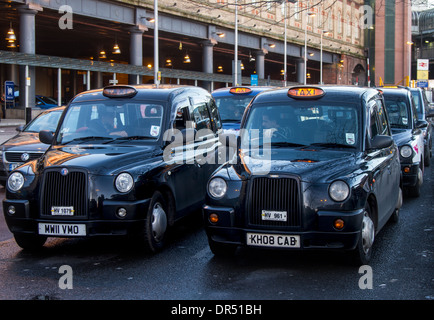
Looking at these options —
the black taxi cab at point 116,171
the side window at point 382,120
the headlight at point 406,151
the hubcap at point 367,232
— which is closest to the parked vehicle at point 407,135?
the headlight at point 406,151

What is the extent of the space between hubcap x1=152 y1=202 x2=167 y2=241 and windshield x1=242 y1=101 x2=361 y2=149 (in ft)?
4.34

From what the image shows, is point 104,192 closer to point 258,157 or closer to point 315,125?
point 258,157

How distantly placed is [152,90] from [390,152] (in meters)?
3.39

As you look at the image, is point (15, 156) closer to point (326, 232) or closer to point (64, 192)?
point (64, 192)

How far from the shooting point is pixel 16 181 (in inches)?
285

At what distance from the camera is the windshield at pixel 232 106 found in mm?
14312

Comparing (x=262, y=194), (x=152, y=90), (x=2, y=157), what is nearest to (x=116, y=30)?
(x=2, y=157)

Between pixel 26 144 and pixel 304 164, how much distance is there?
8.05 meters

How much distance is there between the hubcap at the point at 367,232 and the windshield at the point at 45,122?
30.0 feet

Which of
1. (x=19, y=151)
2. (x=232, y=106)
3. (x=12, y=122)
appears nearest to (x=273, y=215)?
(x=19, y=151)

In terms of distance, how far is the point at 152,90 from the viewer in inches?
340

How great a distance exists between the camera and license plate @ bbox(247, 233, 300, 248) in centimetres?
621

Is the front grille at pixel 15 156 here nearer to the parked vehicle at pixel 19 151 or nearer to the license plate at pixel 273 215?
the parked vehicle at pixel 19 151

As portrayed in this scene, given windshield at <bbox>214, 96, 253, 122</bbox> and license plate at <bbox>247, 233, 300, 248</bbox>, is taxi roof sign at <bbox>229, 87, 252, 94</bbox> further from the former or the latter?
license plate at <bbox>247, 233, 300, 248</bbox>
